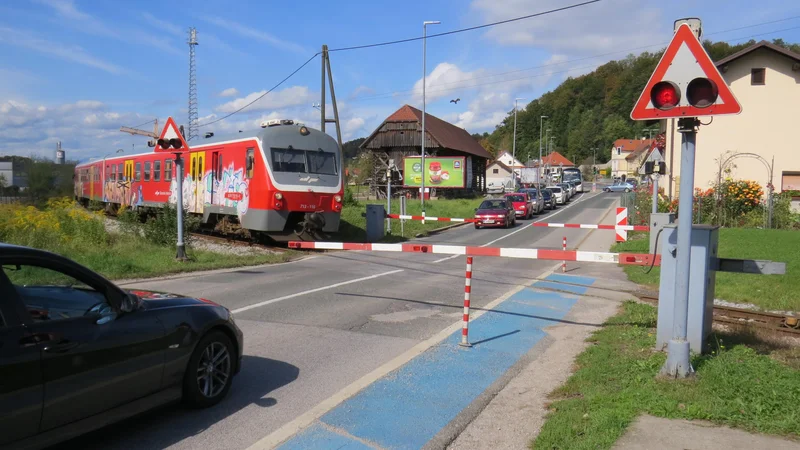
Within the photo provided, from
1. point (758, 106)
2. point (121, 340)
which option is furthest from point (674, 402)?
point (758, 106)

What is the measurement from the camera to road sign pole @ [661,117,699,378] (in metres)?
5.23

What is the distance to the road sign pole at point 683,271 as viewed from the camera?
523 cm

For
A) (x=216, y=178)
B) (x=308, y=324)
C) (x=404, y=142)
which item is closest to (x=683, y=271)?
(x=308, y=324)

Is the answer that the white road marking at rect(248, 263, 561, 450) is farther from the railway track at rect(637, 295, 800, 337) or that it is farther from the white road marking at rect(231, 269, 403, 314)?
the railway track at rect(637, 295, 800, 337)

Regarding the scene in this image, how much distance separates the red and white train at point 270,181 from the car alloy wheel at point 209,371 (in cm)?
1203

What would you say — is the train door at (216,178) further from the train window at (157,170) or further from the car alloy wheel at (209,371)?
the car alloy wheel at (209,371)

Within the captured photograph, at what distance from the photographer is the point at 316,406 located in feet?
16.9

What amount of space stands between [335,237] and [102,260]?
11.1 metres

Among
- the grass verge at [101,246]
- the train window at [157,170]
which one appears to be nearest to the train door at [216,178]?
the grass verge at [101,246]

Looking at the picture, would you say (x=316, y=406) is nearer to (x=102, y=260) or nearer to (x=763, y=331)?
(x=763, y=331)

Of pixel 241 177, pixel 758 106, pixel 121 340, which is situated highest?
pixel 758 106

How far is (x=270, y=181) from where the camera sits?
55.6 ft

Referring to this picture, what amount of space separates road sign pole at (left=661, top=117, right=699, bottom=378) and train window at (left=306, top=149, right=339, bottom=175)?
1374 cm

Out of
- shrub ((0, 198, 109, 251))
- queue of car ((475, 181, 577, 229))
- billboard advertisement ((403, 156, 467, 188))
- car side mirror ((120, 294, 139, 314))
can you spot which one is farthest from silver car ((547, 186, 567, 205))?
car side mirror ((120, 294, 139, 314))
